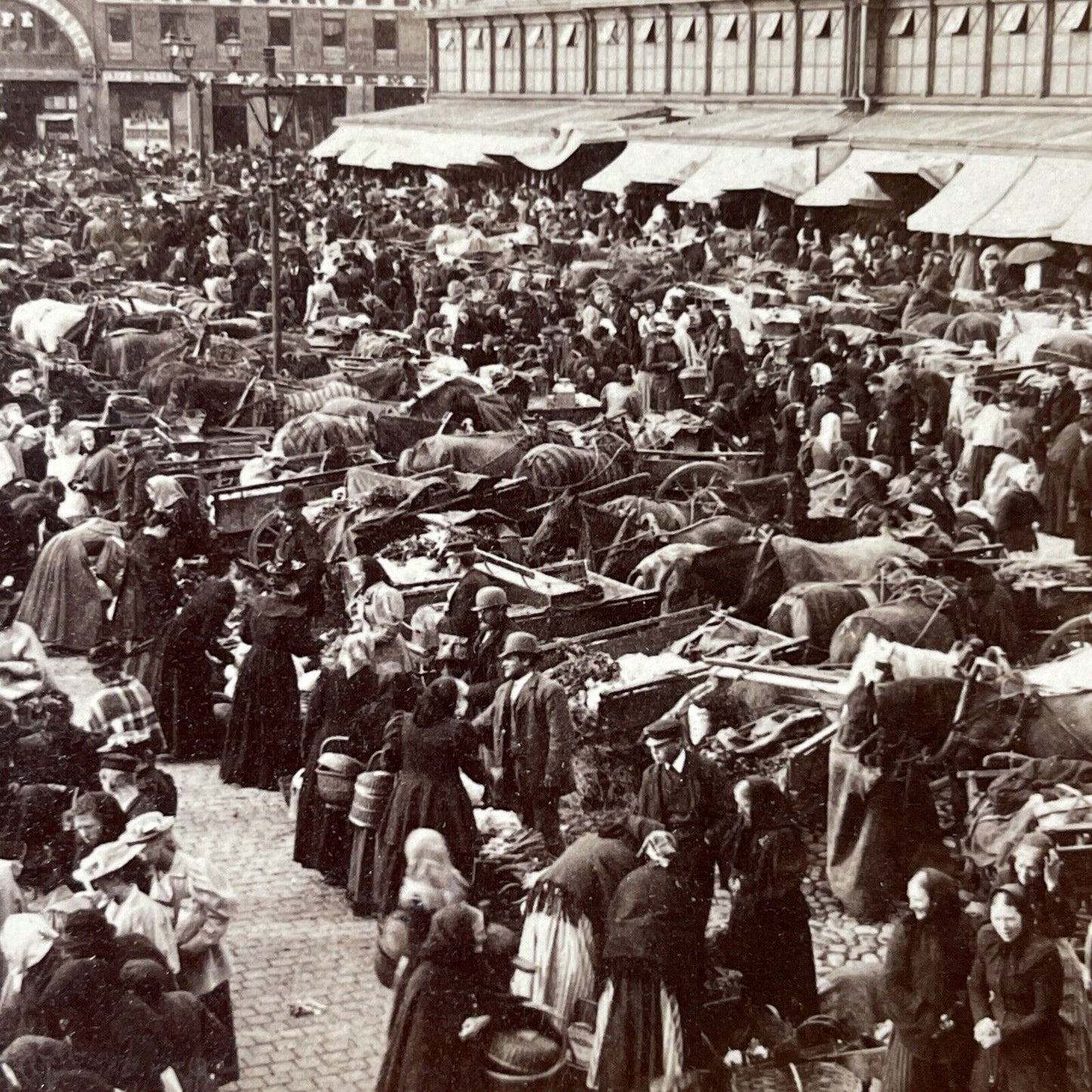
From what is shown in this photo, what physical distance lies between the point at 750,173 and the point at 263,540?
2122 centimetres

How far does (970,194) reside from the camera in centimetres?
2944

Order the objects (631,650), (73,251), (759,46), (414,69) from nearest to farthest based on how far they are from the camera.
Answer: (631,650)
(73,251)
(759,46)
(414,69)

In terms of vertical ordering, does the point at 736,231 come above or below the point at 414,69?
below

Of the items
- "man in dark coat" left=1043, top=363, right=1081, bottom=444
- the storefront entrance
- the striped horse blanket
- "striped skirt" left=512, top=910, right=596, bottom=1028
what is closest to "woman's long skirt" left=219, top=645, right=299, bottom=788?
"striped skirt" left=512, top=910, right=596, bottom=1028

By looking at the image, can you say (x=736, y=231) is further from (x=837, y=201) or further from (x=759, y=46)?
(x=759, y=46)

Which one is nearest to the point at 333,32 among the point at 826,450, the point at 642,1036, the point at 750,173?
the point at 750,173

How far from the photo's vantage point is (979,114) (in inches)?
1325

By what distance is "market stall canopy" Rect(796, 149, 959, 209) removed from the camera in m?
31.0

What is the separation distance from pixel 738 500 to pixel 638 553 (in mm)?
1247

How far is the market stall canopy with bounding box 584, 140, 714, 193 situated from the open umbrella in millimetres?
12377

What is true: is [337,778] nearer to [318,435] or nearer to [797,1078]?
[797,1078]

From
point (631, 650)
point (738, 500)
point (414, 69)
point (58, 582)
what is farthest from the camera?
point (414, 69)

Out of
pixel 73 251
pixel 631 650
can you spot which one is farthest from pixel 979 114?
pixel 631 650

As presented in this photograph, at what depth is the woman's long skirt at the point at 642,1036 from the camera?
318 inches
